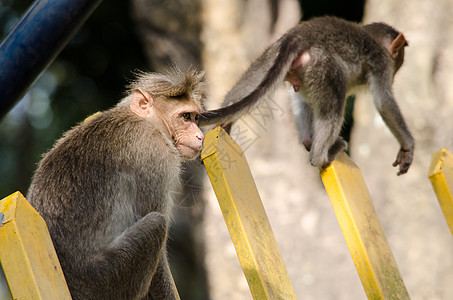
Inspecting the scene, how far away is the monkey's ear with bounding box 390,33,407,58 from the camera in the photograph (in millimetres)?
4667

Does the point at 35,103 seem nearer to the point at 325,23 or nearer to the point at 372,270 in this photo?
the point at 325,23

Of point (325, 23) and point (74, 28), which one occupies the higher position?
point (325, 23)

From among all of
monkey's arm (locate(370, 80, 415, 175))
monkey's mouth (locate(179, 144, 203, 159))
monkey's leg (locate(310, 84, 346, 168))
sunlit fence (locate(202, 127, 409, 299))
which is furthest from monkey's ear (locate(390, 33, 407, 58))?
monkey's mouth (locate(179, 144, 203, 159))

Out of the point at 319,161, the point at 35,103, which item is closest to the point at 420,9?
the point at 319,161

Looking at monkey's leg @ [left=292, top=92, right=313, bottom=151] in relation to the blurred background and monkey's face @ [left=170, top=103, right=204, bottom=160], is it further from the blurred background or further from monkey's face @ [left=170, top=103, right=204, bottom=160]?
the blurred background

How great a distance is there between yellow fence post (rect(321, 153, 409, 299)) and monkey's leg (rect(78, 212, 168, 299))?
0.89 metres

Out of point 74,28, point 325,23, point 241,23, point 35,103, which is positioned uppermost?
point 35,103

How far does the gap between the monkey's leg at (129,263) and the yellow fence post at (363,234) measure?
0.89 metres

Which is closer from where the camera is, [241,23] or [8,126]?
[241,23]

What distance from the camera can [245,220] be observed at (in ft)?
7.39

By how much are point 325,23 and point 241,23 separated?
349cm

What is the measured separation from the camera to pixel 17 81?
139 centimetres

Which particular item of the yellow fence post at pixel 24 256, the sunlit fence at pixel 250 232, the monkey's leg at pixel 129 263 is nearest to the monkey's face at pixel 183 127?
the monkey's leg at pixel 129 263

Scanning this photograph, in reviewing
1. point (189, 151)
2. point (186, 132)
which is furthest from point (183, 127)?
point (189, 151)
